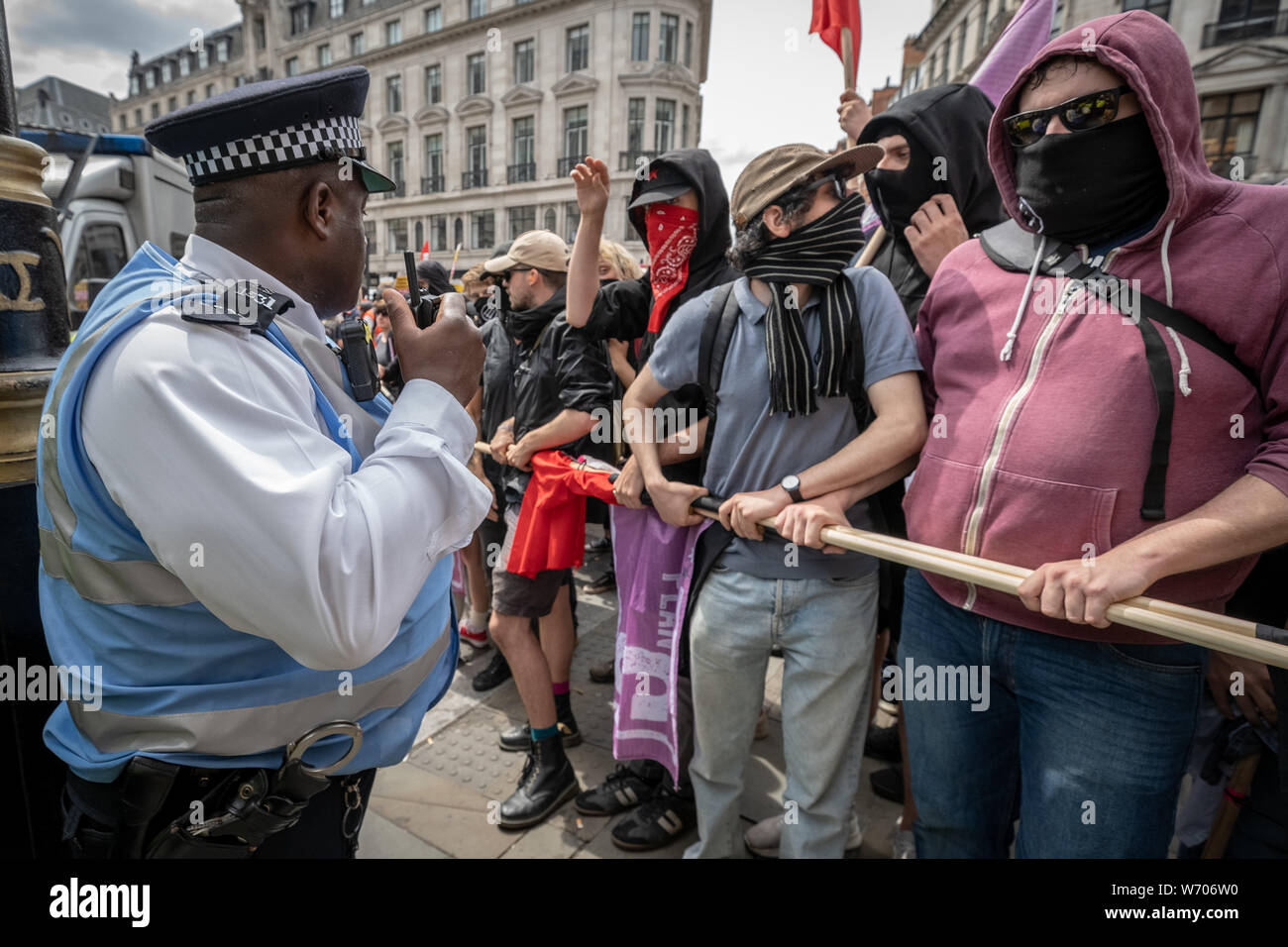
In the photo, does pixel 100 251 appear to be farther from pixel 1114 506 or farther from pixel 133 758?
pixel 1114 506

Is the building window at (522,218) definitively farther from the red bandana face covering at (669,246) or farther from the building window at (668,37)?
the red bandana face covering at (669,246)

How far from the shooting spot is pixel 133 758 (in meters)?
1.13

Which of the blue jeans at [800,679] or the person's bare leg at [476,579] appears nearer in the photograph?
the blue jeans at [800,679]

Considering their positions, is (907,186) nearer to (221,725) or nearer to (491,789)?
(221,725)

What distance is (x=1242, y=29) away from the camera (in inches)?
744

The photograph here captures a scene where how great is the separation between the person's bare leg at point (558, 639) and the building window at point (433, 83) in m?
39.9

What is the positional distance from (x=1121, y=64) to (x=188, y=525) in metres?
1.96

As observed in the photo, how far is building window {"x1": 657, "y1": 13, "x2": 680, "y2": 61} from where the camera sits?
30.2m

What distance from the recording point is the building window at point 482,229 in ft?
108

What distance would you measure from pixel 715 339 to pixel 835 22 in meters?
2.26

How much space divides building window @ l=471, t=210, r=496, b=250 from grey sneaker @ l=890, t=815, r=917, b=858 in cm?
3447

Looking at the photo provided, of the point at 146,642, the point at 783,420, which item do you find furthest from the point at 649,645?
the point at 146,642

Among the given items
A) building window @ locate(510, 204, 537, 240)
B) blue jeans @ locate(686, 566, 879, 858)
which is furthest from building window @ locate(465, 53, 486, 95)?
blue jeans @ locate(686, 566, 879, 858)
